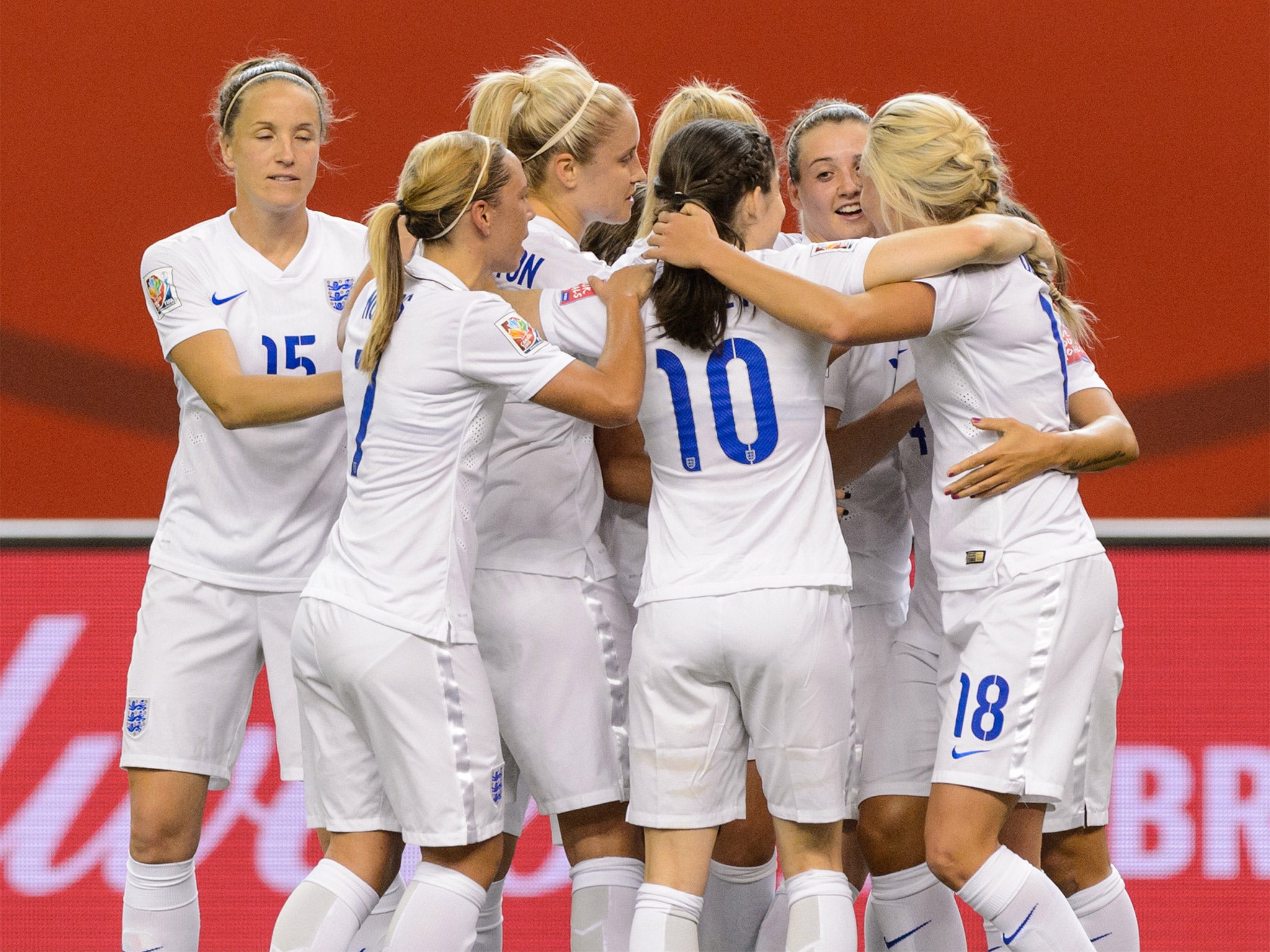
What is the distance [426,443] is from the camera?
275 centimetres

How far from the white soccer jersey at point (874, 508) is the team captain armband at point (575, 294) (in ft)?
2.15

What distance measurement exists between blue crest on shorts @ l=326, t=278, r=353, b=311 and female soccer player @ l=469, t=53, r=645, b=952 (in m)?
0.41

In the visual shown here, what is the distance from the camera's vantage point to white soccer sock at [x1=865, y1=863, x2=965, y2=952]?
3.15m

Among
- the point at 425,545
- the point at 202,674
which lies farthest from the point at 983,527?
the point at 202,674

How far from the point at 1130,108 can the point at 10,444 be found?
13.9 ft

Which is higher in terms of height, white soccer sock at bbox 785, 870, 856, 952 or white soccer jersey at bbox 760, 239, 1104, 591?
white soccer jersey at bbox 760, 239, 1104, 591

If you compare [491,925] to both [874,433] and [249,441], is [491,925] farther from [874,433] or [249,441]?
[874,433]

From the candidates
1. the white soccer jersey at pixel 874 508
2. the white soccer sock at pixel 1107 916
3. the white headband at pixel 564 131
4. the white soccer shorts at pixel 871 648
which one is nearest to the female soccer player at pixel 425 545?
the white headband at pixel 564 131

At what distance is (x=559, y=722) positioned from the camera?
3.01 metres

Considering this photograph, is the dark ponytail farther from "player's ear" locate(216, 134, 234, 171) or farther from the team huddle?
"player's ear" locate(216, 134, 234, 171)

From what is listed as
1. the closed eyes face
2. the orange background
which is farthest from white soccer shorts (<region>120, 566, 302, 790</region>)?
the orange background

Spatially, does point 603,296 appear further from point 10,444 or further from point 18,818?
point 10,444

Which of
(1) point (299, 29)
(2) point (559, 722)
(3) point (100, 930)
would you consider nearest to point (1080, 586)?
(2) point (559, 722)

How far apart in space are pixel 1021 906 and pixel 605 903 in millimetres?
792
